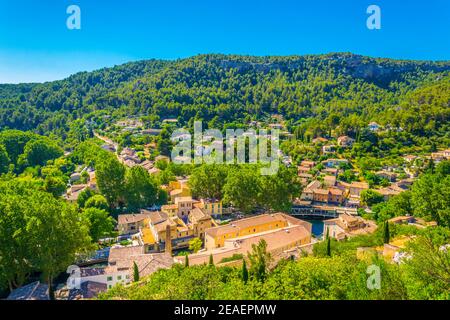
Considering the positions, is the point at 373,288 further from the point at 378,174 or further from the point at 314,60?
the point at 314,60

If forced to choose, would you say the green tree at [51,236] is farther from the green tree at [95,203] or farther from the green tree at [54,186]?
the green tree at [54,186]

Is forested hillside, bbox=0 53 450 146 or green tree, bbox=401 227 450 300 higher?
forested hillside, bbox=0 53 450 146

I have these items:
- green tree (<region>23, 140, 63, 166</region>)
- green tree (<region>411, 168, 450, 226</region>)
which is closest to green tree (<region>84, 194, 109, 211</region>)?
green tree (<region>23, 140, 63, 166</region>)

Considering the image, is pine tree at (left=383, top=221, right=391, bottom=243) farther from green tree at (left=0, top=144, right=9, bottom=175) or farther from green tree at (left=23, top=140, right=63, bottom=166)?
green tree at (left=0, top=144, right=9, bottom=175)

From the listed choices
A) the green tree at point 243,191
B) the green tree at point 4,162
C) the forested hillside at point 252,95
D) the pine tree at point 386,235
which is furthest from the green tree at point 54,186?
the forested hillside at point 252,95

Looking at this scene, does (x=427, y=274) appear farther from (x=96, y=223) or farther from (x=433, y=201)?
(x=96, y=223)

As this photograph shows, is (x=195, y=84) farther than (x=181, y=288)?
Yes

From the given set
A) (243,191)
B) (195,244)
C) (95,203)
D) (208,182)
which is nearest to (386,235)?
(195,244)

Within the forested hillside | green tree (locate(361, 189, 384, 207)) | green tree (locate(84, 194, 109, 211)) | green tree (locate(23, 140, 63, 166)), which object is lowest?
green tree (locate(361, 189, 384, 207))

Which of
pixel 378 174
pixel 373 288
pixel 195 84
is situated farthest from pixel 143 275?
pixel 195 84
